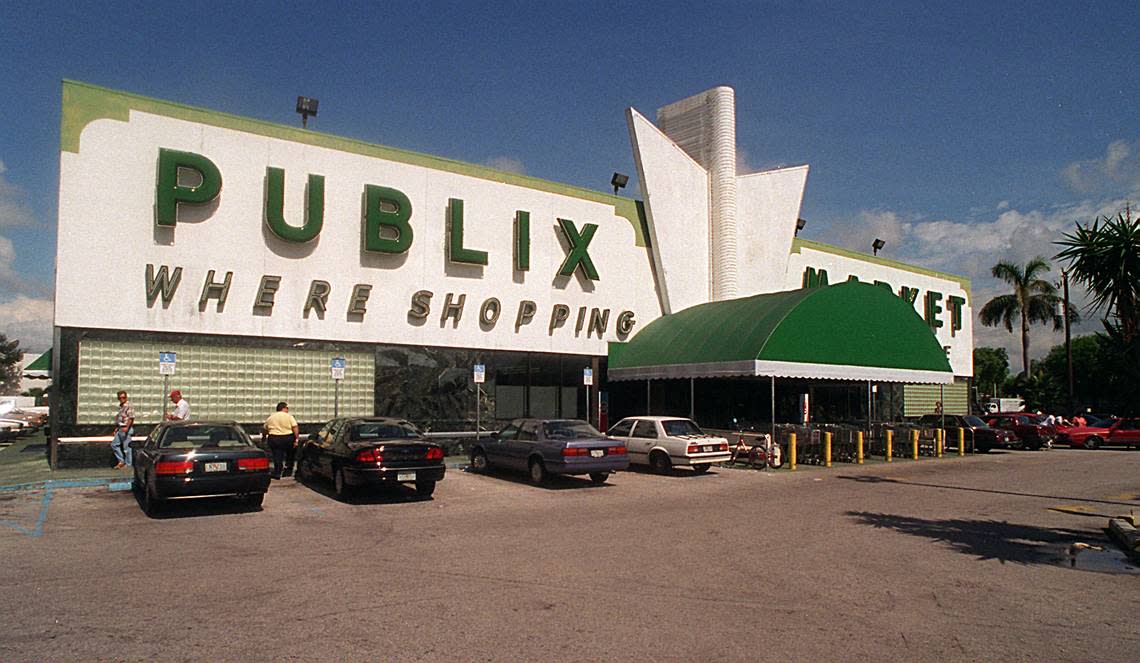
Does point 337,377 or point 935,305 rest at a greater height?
point 935,305

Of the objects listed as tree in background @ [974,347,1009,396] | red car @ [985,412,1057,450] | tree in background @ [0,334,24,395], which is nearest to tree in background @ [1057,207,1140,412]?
red car @ [985,412,1057,450]

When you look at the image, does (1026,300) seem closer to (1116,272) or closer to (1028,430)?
(1028,430)

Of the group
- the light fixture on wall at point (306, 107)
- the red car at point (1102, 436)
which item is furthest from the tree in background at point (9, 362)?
the red car at point (1102, 436)

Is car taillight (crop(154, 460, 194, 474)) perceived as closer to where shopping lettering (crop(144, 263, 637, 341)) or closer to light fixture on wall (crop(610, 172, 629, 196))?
where shopping lettering (crop(144, 263, 637, 341))

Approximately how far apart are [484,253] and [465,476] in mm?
7648

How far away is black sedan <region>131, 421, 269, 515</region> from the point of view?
38.7 feet

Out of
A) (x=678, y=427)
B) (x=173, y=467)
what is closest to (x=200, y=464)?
(x=173, y=467)

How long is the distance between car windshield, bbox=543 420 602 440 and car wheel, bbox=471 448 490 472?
8.75ft

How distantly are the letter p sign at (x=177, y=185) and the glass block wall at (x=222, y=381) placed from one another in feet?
10.6

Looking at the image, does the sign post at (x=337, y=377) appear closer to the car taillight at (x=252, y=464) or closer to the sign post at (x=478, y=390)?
the sign post at (x=478, y=390)

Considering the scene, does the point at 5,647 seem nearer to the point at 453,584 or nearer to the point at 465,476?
the point at 453,584

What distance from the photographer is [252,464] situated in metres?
12.4

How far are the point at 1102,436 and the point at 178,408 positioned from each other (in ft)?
123

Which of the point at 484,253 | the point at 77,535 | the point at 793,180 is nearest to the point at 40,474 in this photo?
the point at 77,535
